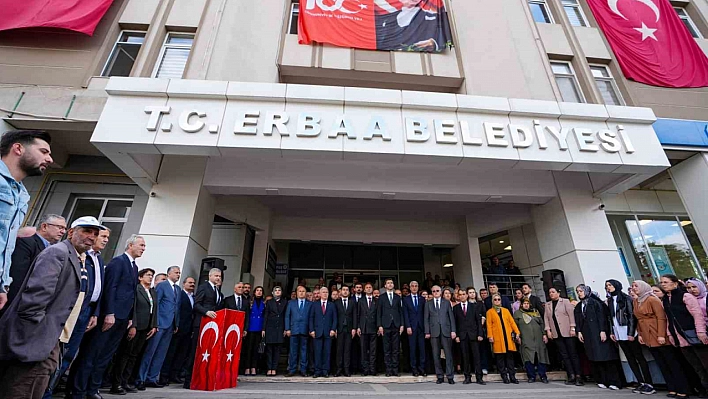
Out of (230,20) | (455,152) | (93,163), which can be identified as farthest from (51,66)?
(455,152)

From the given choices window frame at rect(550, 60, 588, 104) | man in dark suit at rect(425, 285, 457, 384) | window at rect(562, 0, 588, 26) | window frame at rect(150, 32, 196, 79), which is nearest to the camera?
man in dark suit at rect(425, 285, 457, 384)

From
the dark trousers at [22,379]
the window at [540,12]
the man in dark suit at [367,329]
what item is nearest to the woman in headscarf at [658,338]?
the man in dark suit at [367,329]

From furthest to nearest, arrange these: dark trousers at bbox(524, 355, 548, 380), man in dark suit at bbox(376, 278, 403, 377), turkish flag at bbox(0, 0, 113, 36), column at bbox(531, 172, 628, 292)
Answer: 1. turkish flag at bbox(0, 0, 113, 36)
2. column at bbox(531, 172, 628, 292)
3. man in dark suit at bbox(376, 278, 403, 377)
4. dark trousers at bbox(524, 355, 548, 380)

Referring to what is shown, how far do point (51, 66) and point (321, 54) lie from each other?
6.96 meters

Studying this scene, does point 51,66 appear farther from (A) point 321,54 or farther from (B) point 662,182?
(B) point 662,182

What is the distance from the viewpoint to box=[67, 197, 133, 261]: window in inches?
339

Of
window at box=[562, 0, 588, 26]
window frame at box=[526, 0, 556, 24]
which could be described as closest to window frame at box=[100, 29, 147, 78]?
window frame at box=[526, 0, 556, 24]

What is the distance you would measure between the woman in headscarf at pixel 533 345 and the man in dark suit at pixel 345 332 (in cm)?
347

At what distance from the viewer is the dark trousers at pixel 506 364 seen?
6.31 metres

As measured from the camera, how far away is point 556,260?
8680mm

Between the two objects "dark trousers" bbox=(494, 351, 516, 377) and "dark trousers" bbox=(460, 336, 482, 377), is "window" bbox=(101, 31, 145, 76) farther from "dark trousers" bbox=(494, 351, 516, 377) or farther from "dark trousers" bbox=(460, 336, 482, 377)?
"dark trousers" bbox=(494, 351, 516, 377)

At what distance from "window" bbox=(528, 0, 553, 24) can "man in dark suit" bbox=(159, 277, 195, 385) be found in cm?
1365

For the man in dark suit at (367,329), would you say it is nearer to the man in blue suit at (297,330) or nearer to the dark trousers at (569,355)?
the man in blue suit at (297,330)

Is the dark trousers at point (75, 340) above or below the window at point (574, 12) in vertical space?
below
